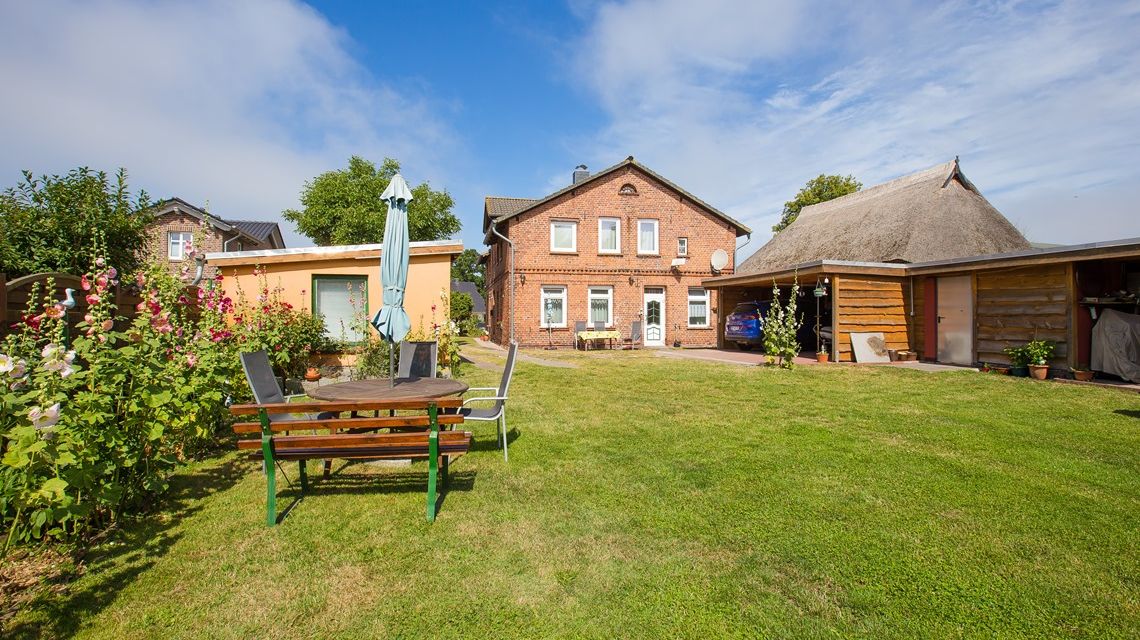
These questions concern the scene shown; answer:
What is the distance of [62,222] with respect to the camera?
7266 millimetres

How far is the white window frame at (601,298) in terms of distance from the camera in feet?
66.1

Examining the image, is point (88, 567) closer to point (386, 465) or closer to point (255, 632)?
point (255, 632)

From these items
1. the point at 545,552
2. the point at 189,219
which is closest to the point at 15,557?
the point at 545,552

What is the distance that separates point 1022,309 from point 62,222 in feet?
54.9

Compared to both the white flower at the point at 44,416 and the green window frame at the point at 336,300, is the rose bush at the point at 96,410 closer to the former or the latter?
the white flower at the point at 44,416

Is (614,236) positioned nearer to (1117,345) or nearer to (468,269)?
(1117,345)

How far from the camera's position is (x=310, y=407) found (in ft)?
11.3

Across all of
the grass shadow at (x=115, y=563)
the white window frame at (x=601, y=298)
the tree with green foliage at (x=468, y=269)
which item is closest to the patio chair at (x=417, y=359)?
the grass shadow at (x=115, y=563)

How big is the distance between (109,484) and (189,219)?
31.2 m

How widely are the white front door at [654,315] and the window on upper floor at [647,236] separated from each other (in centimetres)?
153

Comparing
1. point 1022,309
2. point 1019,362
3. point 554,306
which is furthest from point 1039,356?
point 554,306

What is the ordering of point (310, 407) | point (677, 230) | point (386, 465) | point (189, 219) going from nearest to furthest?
1. point (310, 407)
2. point (386, 465)
3. point (677, 230)
4. point (189, 219)

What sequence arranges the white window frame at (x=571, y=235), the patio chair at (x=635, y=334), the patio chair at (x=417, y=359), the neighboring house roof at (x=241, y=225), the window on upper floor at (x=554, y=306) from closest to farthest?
the patio chair at (x=417, y=359), the patio chair at (x=635, y=334), the window on upper floor at (x=554, y=306), the white window frame at (x=571, y=235), the neighboring house roof at (x=241, y=225)

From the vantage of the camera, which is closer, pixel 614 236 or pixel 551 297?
pixel 551 297
